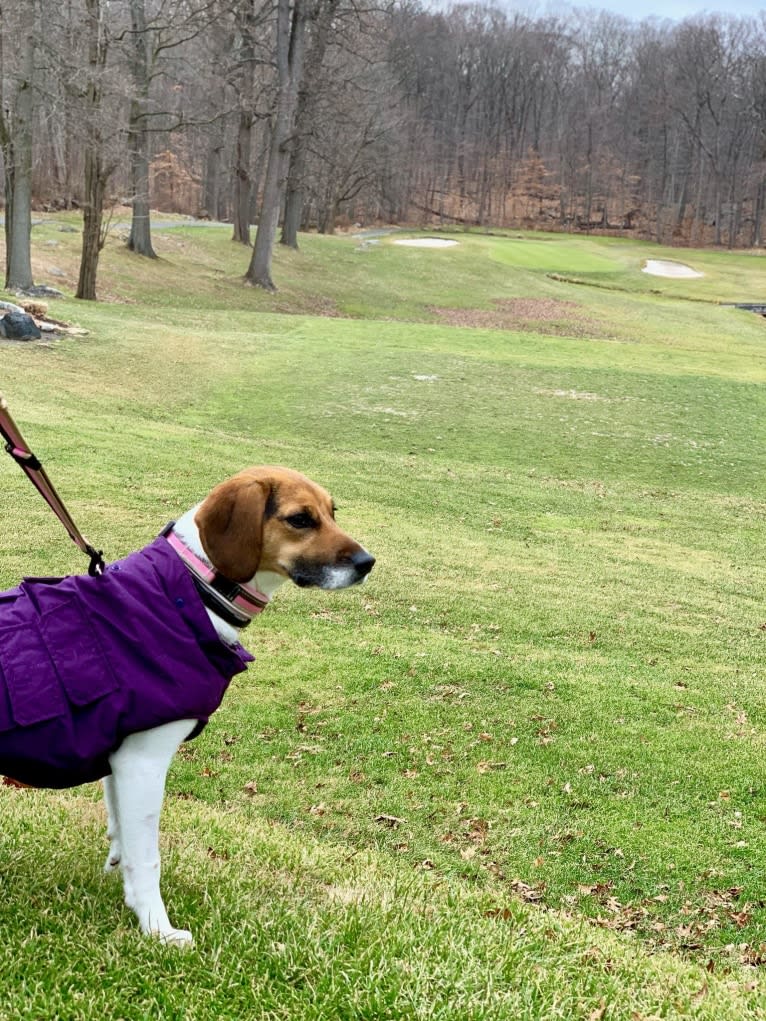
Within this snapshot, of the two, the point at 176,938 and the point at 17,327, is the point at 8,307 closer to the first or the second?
the point at 17,327

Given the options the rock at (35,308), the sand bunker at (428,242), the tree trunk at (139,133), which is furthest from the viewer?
the sand bunker at (428,242)

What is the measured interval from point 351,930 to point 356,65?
187 feet

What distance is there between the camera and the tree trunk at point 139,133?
91.0 feet

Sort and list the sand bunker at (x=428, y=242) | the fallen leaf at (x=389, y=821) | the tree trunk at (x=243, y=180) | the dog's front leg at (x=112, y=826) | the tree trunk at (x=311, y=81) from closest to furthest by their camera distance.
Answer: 1. the dog's front leg at (x=112, y=826)
2. the fallen leaf at (x=389, y=821)
3. the tree trunk at (x=311, y=81)
4. the tree trunk at (x=243, y=180)
5. the sand bunker at (x=428, y=242)

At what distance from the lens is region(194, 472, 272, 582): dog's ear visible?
10.4 ft

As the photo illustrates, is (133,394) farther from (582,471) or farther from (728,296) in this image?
(728,296)

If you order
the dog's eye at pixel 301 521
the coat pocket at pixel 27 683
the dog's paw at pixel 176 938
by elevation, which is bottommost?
the dog's paw at pixel 176 938

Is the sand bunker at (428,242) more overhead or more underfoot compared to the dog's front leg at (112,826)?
more overhead

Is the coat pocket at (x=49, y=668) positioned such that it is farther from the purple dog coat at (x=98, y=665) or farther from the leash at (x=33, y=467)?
the leash at (x=33, y=467)

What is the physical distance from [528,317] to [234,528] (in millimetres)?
35877

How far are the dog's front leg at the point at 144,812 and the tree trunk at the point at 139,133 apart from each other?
2362cm

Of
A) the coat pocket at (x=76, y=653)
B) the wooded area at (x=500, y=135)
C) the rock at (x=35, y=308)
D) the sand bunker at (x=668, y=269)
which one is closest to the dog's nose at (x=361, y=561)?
the coat pocket at (x=76, y=653)

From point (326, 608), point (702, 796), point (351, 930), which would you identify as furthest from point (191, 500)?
point (351, 930)

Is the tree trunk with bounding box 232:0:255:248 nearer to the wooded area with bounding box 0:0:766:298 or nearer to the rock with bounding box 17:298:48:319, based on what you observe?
the wooded area with bounding box 0:0:766:298
